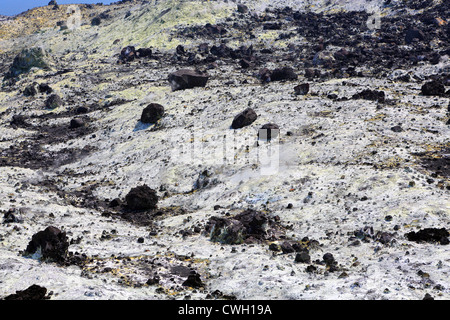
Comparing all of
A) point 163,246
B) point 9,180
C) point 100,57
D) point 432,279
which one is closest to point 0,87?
point 100,57

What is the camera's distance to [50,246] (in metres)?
12.7

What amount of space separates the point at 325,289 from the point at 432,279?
2.59 metres

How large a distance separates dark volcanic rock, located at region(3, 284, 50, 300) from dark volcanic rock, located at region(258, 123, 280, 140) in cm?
1585

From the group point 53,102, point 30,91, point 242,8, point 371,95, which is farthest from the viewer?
point 242,8

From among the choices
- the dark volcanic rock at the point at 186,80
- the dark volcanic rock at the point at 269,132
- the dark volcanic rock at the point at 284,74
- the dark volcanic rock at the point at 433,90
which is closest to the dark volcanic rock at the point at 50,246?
the dark volcanic rock at the point at 269,132

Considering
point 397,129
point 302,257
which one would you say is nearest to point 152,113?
point 397,129

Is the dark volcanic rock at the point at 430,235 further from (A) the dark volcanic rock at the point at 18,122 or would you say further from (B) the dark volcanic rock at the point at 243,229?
(A) the dark volcanic rock at the point at 18,122

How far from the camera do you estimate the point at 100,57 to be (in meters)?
58.7

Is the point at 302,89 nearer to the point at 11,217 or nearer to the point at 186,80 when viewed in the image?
the point at 186,80

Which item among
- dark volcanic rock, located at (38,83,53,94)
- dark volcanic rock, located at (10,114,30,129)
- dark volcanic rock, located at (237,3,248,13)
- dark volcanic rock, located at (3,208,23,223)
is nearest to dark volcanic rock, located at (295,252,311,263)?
dark volcanic rock, located at (3,208,23,223)

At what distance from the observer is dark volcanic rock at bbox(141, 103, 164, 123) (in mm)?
31094

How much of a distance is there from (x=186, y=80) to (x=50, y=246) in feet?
85.1

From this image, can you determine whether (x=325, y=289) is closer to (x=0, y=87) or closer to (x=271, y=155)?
(x=271, y=155)
